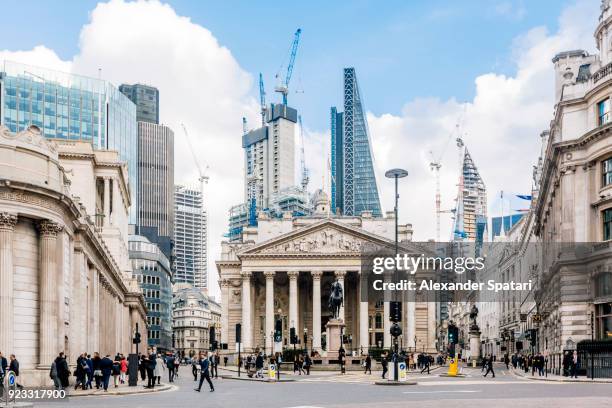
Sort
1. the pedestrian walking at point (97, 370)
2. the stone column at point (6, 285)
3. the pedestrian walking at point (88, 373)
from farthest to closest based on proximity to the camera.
Answer: the pedestrian walking at point (97, 370) → the pedestrian walking at point (88, 373) → the stone column at point (6, 285)

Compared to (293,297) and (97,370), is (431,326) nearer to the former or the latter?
(293,297)

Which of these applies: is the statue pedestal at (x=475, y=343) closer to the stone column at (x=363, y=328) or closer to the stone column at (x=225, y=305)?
the stone column at (x=363, y=328)

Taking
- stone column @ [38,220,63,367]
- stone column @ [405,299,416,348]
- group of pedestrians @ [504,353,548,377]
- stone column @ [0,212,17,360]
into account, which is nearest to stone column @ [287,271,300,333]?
stone column @ [405,299,416,348]

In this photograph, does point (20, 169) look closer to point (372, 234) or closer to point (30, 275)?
point (30, 275)

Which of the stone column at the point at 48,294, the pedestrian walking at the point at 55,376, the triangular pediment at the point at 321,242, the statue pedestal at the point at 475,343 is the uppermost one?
the triangular pediment at the point at 321,242

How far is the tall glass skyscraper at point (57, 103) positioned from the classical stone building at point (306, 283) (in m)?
32.1

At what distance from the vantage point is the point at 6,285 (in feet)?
130

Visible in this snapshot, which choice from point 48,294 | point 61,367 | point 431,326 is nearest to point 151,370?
point 48,294

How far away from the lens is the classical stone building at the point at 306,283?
133750mm

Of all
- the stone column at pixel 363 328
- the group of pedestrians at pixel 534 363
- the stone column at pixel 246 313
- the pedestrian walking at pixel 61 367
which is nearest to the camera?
the pedestrian walking at pixel 61 367

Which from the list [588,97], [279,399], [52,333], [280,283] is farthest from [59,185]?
[280,283]

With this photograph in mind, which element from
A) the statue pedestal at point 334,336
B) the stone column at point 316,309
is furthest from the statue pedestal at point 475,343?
the stone column at point 316,309

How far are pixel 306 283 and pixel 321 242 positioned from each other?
34.9 ft

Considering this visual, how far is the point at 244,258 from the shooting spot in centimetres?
13438
